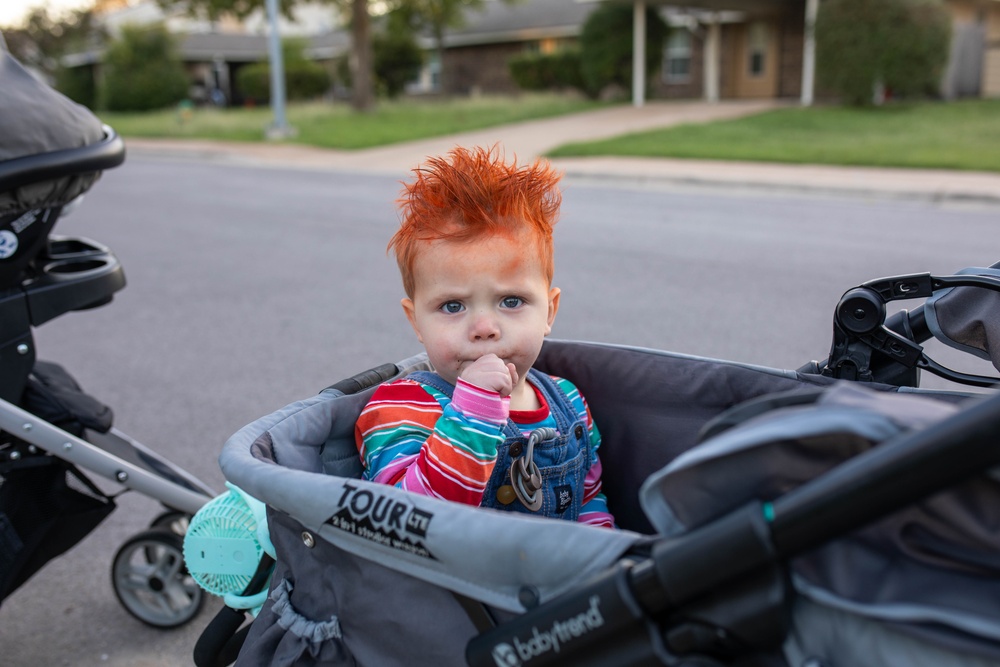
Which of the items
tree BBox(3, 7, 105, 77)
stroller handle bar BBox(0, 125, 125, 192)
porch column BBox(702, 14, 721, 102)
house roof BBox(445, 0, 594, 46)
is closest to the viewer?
stroller handle bar BBox(0, 125, 125, 192)

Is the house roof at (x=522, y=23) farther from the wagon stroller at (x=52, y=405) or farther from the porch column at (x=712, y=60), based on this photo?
the wagon stroller at (x=52, y=405)

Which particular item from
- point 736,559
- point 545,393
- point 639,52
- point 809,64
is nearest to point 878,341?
point 545,393

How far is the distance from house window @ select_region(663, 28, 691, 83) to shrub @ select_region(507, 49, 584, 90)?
248cm

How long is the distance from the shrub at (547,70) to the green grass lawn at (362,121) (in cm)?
61

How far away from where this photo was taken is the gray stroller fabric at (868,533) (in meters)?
1.05

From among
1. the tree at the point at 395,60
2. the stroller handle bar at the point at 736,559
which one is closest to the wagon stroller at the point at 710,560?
the stroller handle bar at the point at 736,559

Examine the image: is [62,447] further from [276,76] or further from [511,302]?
[276,76]

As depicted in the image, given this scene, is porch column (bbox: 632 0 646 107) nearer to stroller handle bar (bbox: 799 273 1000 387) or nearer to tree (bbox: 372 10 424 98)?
tree (bbox: 372 10 424 98)

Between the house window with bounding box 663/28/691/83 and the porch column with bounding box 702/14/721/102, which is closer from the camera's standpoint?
the porch column with bounding box 702/14/721/102

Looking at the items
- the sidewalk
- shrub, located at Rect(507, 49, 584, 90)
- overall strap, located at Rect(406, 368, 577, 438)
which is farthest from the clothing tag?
shrub, located at Rect(507, 49, 584, 90)

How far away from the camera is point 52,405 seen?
8.34ft

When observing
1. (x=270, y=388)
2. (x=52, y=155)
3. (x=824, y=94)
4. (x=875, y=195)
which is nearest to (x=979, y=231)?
(x=875, y=195)

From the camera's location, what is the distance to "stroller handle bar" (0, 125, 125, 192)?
7.59 ft

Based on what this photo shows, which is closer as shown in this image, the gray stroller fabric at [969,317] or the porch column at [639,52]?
the gray stroller fabric at [969,317]
